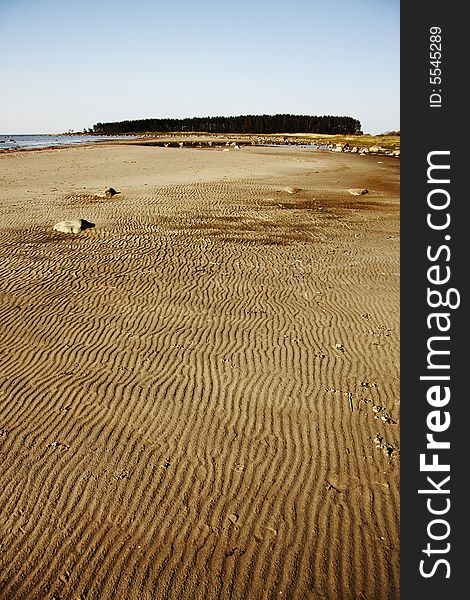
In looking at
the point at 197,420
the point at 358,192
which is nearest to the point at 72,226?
the point at 197,420

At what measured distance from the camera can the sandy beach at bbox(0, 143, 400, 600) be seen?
509 centimetres

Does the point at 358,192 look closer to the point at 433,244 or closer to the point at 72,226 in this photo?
the point at 72,226

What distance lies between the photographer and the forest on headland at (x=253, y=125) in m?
152

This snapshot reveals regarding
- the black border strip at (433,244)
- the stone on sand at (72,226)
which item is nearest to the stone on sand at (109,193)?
the stone on sand at (72,226)

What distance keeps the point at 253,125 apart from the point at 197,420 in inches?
6476

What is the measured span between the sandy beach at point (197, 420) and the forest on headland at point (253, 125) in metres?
148

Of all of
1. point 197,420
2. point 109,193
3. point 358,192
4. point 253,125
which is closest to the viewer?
point 197,420

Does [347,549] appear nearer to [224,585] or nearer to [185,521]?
[224,585]

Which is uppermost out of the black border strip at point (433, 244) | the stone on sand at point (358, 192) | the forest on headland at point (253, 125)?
the forest on headland at point (253, 125)

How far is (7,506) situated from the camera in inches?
228

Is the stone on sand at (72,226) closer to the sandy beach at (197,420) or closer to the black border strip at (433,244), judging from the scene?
the sandy beach at (197,420)

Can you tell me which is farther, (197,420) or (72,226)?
(72,226)

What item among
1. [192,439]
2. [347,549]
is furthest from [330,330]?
[347,549]

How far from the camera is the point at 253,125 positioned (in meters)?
158
